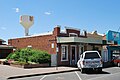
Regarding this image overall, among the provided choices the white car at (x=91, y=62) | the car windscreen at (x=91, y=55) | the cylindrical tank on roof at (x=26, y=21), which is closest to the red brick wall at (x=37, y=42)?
the car windscreen at (x=91, y=55)

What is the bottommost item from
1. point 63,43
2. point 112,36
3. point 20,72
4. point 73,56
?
point 20,72

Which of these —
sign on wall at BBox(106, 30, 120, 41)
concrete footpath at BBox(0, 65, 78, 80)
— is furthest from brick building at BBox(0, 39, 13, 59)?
sign on wall at BBox(106, 30, 120, 41)

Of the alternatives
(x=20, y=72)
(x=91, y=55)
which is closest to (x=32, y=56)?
(x=20, y=72)

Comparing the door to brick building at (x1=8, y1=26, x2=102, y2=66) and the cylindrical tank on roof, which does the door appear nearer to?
brick building at (x1=8, y1=26, x2=102, y2=66)

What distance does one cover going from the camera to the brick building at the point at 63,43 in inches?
1232

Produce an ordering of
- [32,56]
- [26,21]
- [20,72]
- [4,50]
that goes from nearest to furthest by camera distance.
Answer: [20,72] < [32,56] < [4,50] < [26,21]

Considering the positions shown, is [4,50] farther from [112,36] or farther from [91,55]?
[91,55]

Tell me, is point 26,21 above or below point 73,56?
above

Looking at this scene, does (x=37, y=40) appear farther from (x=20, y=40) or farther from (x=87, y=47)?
(x=87, y=47)

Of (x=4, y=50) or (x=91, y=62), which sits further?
A: (x=4, y=50)

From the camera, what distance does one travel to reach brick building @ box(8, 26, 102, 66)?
103 feet

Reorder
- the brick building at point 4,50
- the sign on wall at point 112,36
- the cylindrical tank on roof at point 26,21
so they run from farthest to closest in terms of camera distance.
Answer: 1. the cylindrical tank on roof at point 26,21
2. the sign on wall at point 112,36
3. the brick building at point 4,50

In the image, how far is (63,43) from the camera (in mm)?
32438

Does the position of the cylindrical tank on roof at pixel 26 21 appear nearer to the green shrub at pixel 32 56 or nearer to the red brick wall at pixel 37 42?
the red brick wall at pixel 37 42
